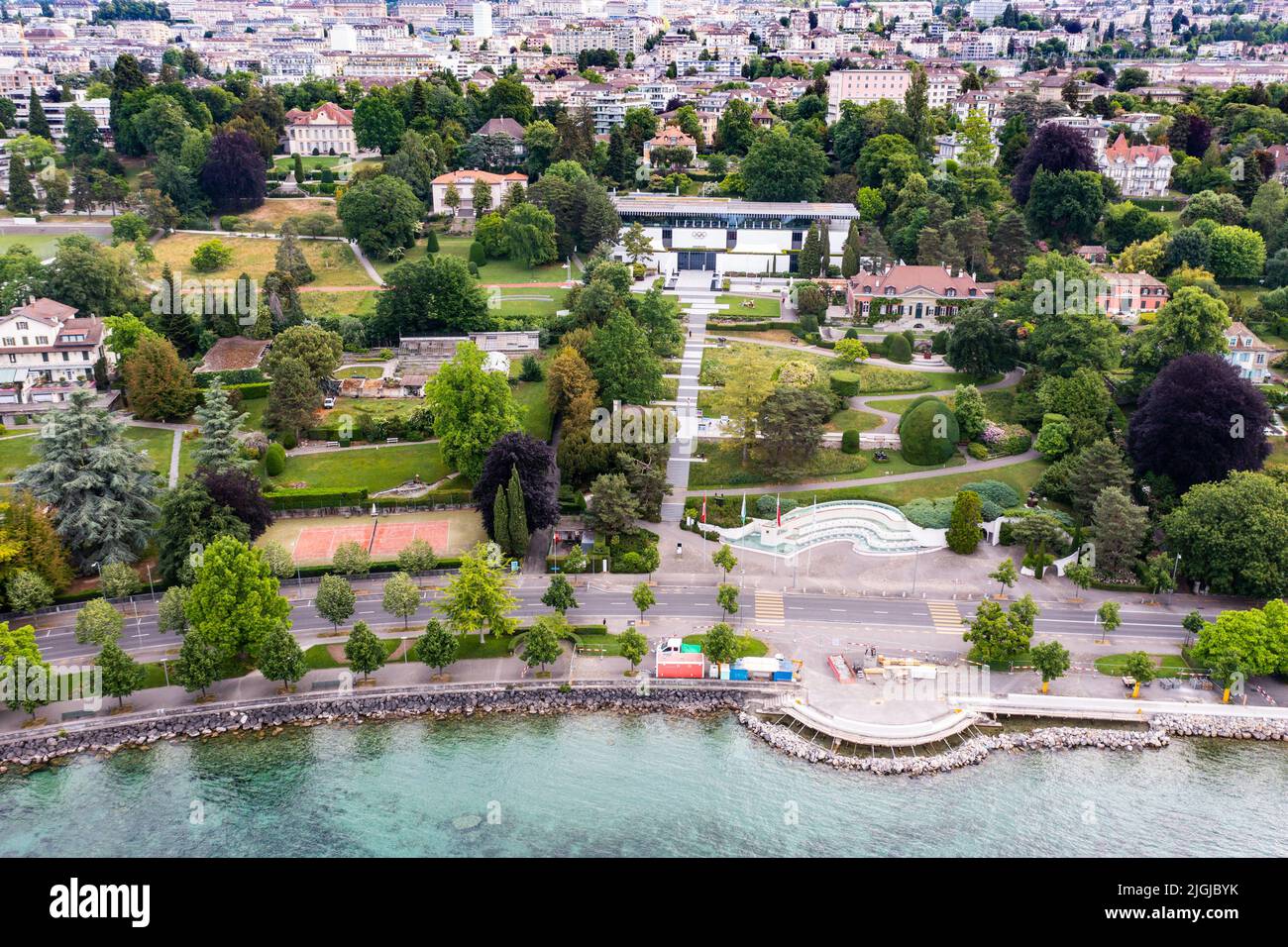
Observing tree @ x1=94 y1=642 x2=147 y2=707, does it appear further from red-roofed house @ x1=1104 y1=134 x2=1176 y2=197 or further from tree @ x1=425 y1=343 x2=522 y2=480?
red-roofed house @ x1=1104 y1=134 x2=1176 y2=197

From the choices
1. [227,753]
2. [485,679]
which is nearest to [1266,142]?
[485,679]

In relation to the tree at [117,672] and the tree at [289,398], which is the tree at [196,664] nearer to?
the tree at [117,672]

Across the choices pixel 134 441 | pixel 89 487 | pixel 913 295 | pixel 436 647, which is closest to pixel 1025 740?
pixel 436 647

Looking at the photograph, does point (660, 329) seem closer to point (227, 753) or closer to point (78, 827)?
point (227, 753)

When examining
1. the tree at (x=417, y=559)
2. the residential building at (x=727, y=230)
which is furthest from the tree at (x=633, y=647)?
the residential building at (x=727, y=230)

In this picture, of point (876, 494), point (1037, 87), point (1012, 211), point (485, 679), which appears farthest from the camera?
point (1037, 87)

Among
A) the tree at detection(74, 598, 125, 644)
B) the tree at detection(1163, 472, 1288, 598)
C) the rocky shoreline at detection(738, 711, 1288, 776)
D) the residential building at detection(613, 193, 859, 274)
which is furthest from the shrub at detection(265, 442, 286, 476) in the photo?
the tree at detection(1163, 472, 1288, 598)

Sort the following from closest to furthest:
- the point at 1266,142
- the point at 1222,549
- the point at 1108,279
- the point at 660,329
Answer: the point at 1222,549, the point at 660,329, the point at 1108,279, the point at 1266,142
